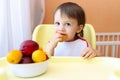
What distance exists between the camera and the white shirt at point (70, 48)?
1092mm

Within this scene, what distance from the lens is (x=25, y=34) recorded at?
1.53 metres

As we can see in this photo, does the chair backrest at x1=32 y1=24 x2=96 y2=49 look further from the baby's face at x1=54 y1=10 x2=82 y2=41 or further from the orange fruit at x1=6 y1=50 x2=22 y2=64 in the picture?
the orange fruit at x1=6 y1=50 x2=22 y2=64

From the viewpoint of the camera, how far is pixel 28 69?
0.71 meters

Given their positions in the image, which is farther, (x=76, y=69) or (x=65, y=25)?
(x=65, y=25)

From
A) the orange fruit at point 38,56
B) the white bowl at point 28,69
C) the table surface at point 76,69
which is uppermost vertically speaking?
the orange fruit at point 38,56

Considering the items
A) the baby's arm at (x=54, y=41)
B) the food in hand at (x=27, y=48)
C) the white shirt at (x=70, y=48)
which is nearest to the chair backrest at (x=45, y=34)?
the white shirt at (x=70, y=48)

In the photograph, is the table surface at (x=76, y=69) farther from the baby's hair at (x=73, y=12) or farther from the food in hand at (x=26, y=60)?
the baby's hair at (x=73, y=12)

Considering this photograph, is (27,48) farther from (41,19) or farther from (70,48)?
(41,19)

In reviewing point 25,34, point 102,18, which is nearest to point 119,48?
point 102,18

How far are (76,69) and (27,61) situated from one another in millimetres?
209

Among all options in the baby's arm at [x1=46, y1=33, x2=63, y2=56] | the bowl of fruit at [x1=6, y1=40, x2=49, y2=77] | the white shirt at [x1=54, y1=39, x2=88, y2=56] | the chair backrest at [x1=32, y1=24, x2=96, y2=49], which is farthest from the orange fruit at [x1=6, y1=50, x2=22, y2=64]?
the chair backrest at [x1=32, y1=24, x2=96, y2=49]

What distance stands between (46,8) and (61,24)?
1009 millimetres

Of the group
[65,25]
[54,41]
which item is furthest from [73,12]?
[54,41]

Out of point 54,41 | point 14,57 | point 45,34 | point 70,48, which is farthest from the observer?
point 45,34
